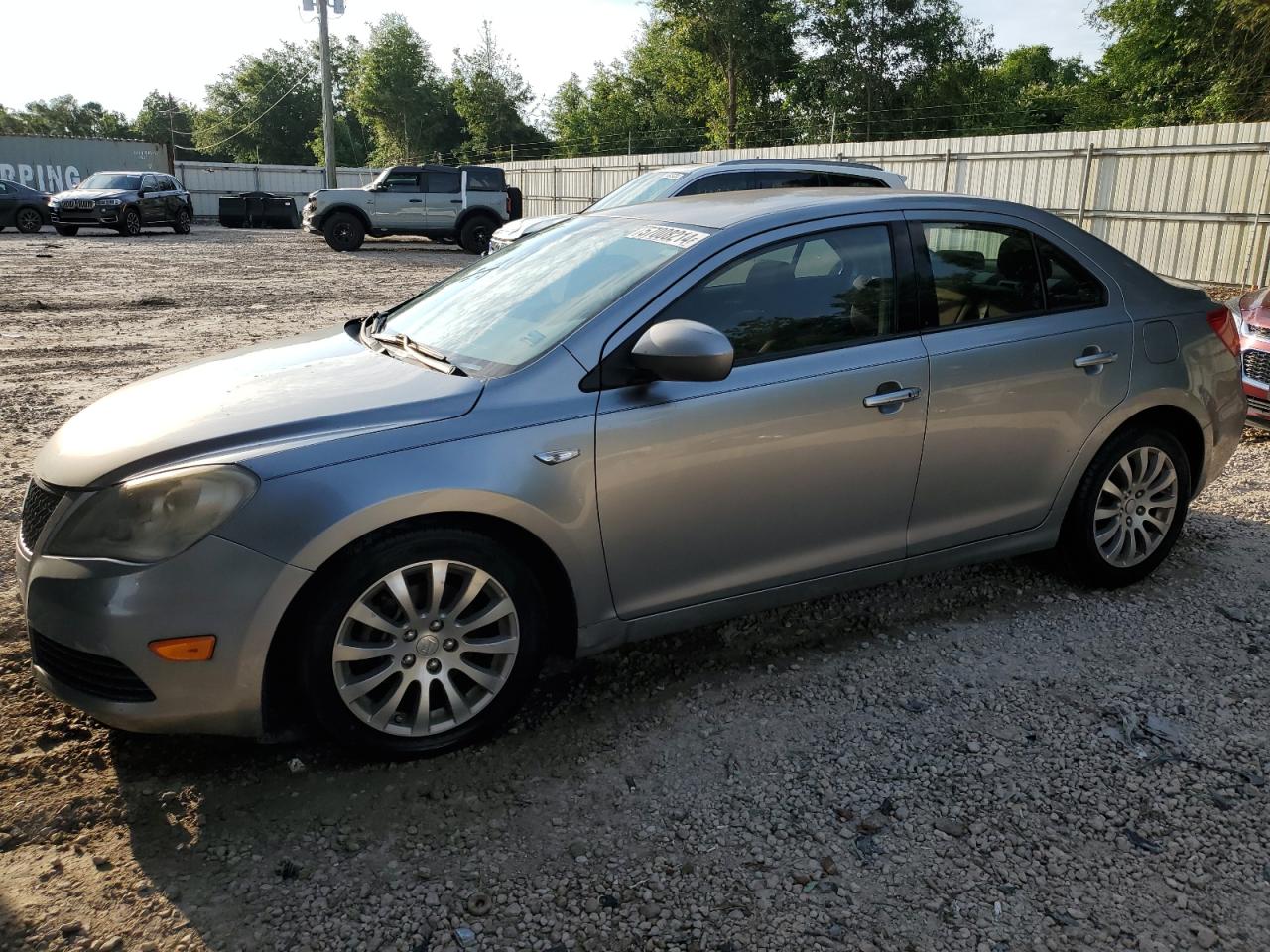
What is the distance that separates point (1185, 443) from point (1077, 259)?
97cm

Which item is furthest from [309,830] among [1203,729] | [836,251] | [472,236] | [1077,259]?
[472,236]

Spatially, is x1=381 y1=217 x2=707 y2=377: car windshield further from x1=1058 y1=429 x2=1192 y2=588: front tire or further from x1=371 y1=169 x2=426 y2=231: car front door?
x1=371 y1=169 x2=426 y2=231: car front door

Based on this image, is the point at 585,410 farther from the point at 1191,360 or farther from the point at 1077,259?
the point at 1191,360

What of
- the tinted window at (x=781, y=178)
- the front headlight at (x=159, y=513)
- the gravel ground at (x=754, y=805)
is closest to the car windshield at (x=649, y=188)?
the tinted window at (x=781, y=178)

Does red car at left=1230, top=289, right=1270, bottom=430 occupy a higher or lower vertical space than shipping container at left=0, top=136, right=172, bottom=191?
lower

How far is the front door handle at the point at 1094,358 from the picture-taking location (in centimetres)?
379

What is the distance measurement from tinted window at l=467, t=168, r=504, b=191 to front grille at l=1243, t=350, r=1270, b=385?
64.7 feet

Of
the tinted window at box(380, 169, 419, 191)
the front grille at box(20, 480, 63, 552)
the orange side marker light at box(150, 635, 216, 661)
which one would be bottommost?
the orange side marker light at box(150, 635, 216, 661)

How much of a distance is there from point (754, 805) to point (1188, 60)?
3534 cm

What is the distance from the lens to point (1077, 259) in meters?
3.93

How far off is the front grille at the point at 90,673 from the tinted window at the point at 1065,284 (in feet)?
11.1

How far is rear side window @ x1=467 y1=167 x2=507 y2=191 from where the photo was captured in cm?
2358

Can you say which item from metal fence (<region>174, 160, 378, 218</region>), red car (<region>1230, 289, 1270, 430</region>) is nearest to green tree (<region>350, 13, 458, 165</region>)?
metal fence (<region>174, 160, 378, 218</region>)

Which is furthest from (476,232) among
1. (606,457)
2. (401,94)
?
(401,94)
